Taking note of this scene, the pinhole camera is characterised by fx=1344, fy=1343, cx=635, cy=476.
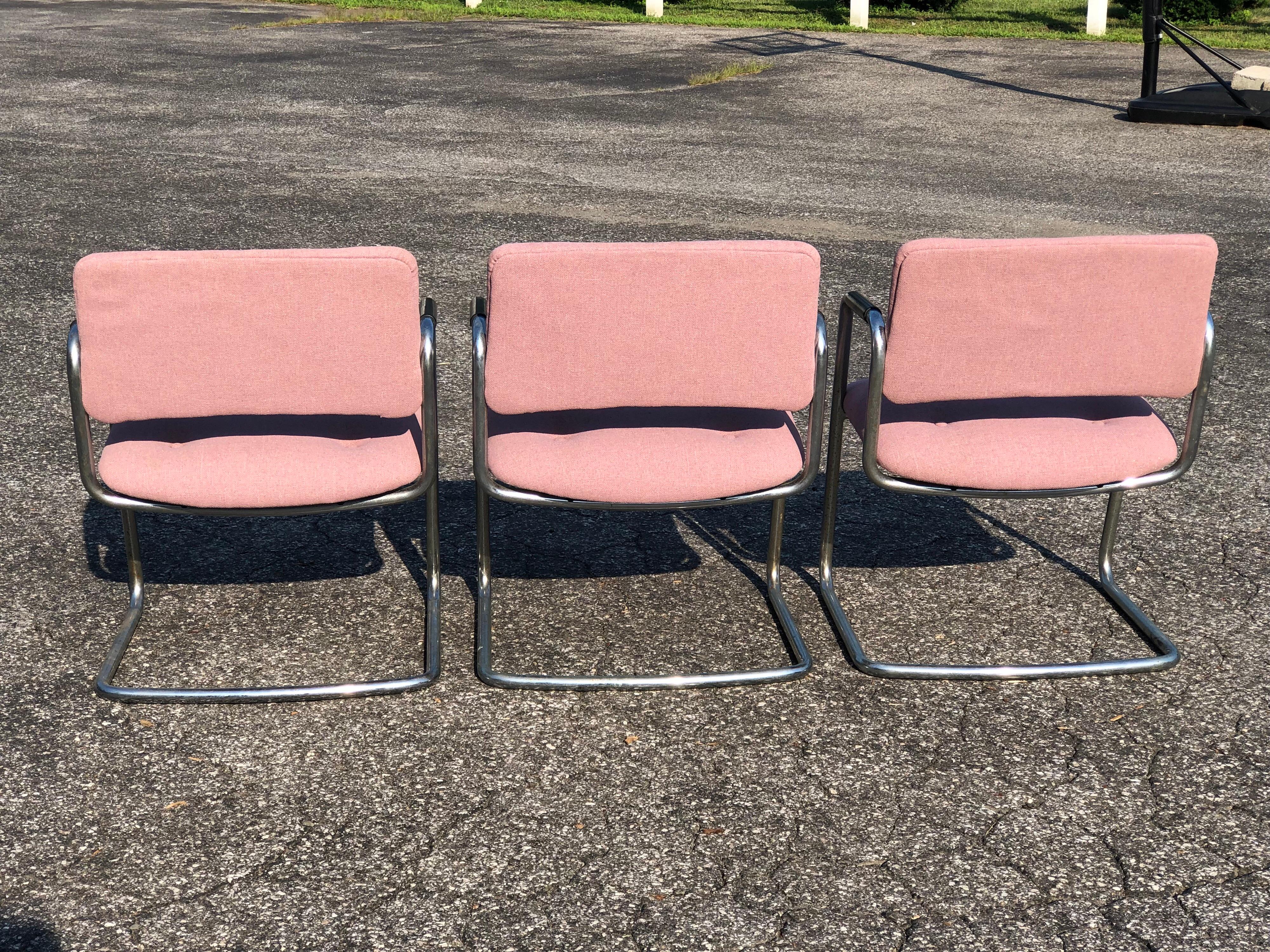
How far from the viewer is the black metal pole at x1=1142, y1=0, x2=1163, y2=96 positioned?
10422 mm

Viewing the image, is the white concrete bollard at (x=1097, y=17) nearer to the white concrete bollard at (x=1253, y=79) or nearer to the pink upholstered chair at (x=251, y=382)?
the white concrete bollard at (x=1253, y=79)

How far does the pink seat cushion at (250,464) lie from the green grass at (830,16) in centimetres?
1565

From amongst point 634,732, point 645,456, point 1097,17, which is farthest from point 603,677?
point 1097,17

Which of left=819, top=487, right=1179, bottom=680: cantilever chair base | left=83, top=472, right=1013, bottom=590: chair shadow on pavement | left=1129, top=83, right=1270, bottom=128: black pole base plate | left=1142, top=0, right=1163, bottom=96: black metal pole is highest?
left=1142, top=0, right=1163, bottom=96: black metal pole

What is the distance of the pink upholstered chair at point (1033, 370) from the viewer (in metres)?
3.04

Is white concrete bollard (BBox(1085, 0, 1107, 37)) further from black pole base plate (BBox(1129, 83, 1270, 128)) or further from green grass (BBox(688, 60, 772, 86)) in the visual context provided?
black pole base plate (BBox(1129, 83, 1270, 128))

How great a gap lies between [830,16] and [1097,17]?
3.85 metres

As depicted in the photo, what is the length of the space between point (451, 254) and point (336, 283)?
4.55 meters

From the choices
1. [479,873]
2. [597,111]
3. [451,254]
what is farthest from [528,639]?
[597,111]

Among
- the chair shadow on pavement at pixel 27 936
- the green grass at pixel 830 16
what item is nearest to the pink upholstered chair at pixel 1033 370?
the chair shadow on pavement at pixel 27 936

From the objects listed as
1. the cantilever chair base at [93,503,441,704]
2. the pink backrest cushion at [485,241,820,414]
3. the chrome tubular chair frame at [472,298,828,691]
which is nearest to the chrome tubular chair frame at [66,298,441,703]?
the cantilever chair base at [93,503,441,704]

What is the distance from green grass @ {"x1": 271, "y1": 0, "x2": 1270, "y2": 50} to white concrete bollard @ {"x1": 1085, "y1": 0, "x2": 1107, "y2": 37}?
111 millimetres

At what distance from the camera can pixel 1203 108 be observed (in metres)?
11.3

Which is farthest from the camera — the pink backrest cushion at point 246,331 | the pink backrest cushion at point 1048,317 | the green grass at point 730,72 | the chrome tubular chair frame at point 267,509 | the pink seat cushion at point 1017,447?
the green grass at point 730,72
